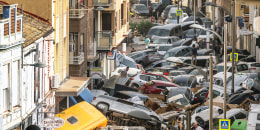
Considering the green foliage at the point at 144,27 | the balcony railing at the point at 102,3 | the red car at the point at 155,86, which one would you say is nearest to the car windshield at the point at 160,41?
the green foliage at the point at 144,27

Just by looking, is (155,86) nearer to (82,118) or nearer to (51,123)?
(82,118)

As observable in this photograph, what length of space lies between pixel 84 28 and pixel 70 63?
11.2 feet

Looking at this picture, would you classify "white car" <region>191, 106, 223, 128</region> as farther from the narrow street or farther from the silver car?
the silver car

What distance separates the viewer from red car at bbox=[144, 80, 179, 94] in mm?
40500

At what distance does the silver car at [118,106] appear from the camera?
30.9 m

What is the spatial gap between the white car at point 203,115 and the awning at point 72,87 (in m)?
4.92

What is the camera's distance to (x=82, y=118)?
90.7ft

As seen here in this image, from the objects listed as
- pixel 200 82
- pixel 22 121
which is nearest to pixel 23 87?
pixel 22 121

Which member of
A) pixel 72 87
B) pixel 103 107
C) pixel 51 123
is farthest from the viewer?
pixel 103 107

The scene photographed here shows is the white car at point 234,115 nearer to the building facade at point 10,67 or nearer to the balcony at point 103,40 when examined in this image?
the building facade at point 10,67

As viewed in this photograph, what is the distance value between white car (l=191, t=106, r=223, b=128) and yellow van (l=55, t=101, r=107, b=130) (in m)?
4.87

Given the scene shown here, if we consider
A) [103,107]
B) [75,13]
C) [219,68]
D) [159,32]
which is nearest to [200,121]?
[103,107]

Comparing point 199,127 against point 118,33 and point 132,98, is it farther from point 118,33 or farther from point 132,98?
point 118,33

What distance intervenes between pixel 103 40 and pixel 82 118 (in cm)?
1757
